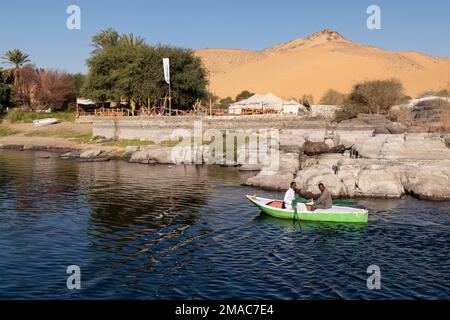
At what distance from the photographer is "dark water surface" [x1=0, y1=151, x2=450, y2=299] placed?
16.0 metres

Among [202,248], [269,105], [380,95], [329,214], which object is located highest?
[380,95]

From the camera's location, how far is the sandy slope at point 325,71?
115 metres

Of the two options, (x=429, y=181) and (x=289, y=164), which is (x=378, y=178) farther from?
(x=289, y=164)

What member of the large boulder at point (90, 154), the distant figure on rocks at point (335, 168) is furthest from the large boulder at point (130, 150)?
the distant figure on rocks at point (335, 168)

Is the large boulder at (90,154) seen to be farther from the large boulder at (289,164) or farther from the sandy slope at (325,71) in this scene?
the sandy slope at (325,71)

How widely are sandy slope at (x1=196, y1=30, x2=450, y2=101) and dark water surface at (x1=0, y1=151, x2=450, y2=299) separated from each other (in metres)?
81.3

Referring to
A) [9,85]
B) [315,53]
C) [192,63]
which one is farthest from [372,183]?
[315,53]

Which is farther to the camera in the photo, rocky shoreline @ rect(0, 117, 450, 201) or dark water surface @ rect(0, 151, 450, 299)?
rocky shoreline @ rect(0, 117, 450, 201)

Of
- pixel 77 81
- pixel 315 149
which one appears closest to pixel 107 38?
pixel 77 81

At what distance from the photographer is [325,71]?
4911 inches

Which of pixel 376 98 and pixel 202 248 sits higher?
pixel 376 98

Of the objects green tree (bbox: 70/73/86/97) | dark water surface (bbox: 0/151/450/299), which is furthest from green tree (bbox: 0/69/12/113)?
dark water surface (bbox: 0/151/450/299)

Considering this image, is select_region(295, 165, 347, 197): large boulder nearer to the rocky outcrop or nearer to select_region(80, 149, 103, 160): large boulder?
the rocky outcrop

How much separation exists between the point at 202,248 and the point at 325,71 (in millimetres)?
110408
